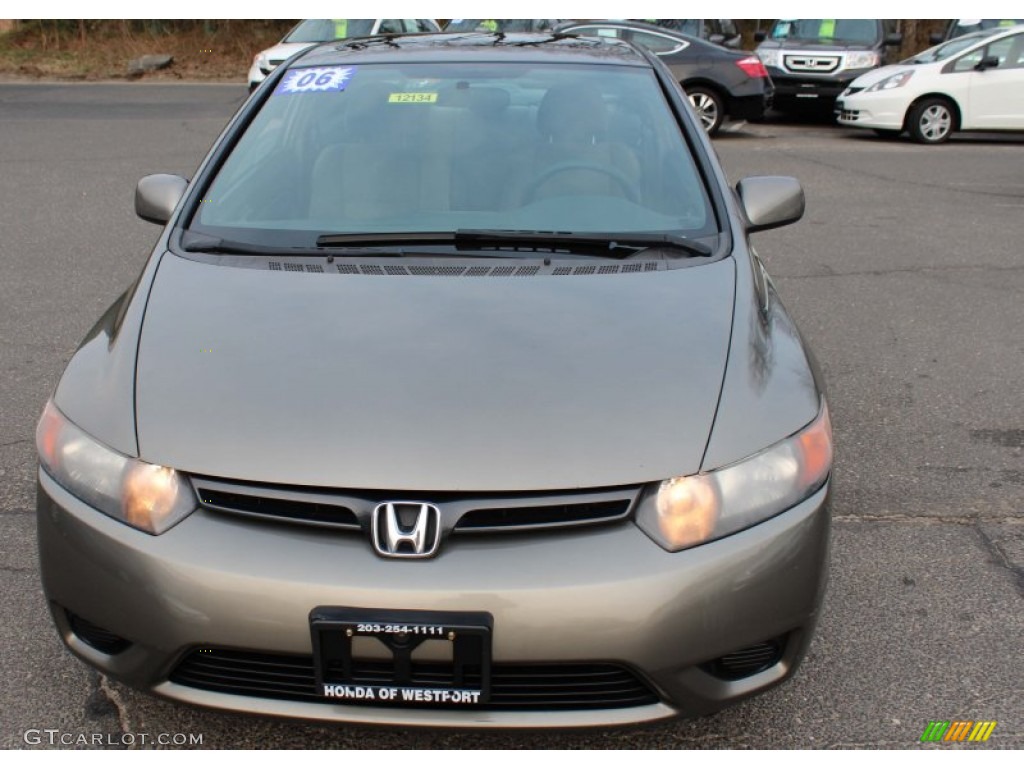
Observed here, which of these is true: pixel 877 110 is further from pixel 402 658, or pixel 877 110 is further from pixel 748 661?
pixel 402 658

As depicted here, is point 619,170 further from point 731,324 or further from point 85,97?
point 85,97

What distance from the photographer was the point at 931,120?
14.4m

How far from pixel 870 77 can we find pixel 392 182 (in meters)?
12.8

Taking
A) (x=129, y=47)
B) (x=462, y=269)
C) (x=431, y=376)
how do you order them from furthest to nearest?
(x=129, y=47)
(x=462, y=269)
(x=431, y=376)

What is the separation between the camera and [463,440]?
2.46m

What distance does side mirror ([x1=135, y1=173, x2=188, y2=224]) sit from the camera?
377 centimetres

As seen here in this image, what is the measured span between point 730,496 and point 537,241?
47.3 inches

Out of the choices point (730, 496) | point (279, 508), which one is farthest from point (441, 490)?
point (730, 496)

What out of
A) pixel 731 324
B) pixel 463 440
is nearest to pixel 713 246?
pixel 731 324

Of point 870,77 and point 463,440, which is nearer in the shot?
point 463,440

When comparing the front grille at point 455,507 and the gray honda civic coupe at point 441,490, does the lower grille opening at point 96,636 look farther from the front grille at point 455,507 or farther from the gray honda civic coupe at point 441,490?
the front grille at point 455,507

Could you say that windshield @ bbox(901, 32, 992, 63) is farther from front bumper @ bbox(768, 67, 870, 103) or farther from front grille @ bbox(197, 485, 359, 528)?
front grille @ bbox(197, 485, 359, 528)

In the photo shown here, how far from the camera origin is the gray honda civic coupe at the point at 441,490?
2322 mm

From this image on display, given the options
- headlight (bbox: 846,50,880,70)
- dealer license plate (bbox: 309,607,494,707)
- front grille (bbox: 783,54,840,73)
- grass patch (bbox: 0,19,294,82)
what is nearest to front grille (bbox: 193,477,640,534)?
dealer license plate (bbox: 309,607,494,707)
